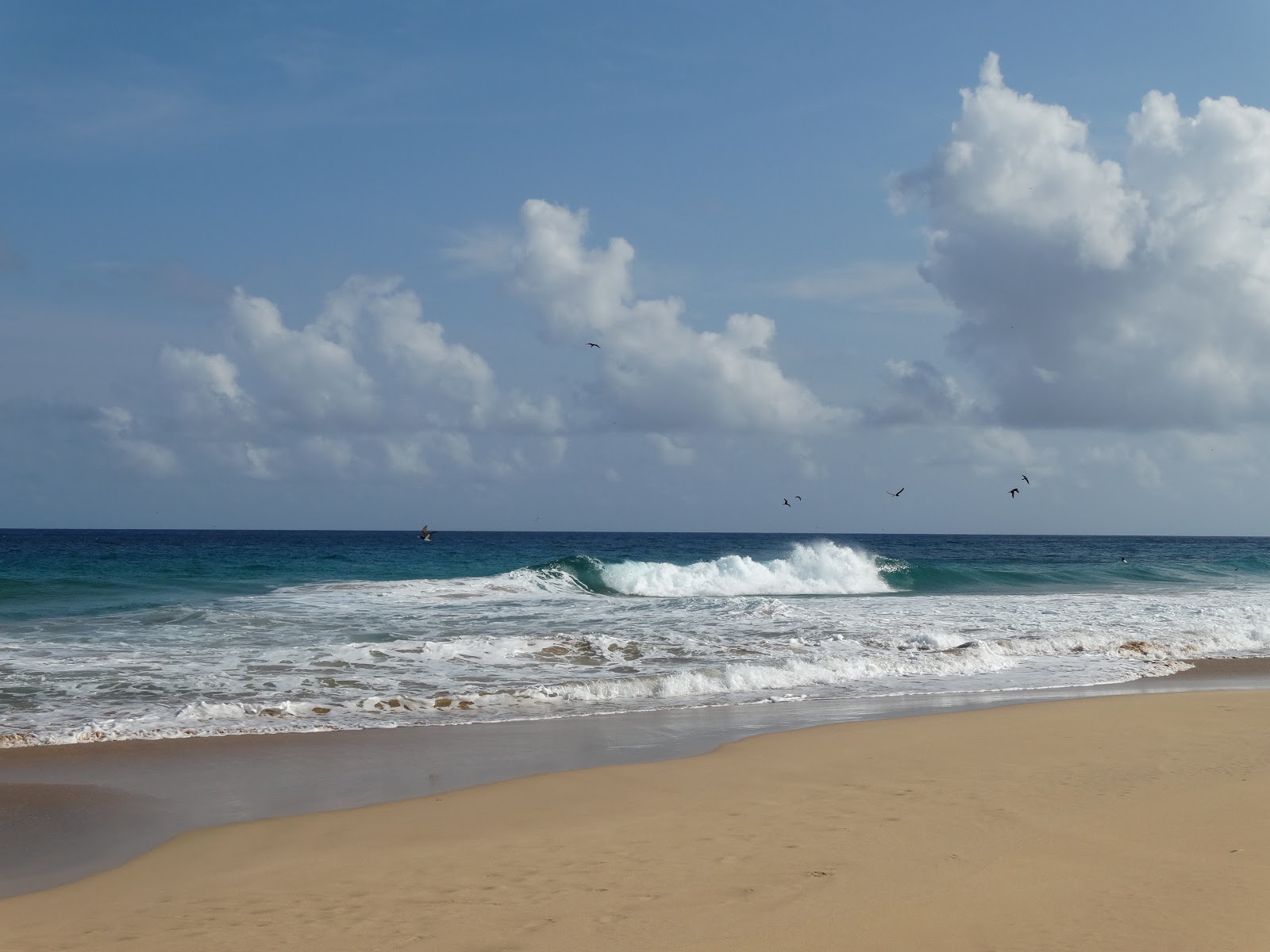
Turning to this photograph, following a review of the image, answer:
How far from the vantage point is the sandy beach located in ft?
15.7

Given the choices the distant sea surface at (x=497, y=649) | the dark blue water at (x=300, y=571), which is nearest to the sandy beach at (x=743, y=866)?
the distant sea surface at (x=497, y=649)

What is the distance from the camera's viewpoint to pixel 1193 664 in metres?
15.9

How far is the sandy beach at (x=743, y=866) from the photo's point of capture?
479 centimetres

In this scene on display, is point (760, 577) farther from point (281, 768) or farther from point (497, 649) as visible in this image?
point (281, 768)

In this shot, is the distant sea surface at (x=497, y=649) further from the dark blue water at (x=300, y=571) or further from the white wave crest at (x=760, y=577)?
the white wave crest at (x=760, y=577)

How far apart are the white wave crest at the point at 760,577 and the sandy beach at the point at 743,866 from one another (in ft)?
96.7

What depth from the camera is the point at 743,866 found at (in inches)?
225

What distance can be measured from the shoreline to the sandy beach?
363 mm

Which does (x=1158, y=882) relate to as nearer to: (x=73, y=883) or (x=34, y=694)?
(x=73, y=883)

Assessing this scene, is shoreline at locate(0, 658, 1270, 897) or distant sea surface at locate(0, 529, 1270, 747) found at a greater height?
distant sea surface at locate(0, 529, 1270, 747)

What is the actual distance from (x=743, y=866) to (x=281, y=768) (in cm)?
452

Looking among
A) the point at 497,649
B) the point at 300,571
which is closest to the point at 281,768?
the point at 497,649

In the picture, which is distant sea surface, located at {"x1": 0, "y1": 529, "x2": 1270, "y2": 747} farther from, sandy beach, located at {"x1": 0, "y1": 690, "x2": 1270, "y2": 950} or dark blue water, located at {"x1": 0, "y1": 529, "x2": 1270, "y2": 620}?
sandy beach, located at {"x1": 0, "y1": 690, "x2": 1270, "y2": 950}

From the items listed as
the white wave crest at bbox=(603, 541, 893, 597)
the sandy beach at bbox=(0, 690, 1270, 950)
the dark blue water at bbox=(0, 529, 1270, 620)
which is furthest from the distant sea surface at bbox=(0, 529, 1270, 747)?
the white wave crest at bbox=(603, 541, 893, 597)
